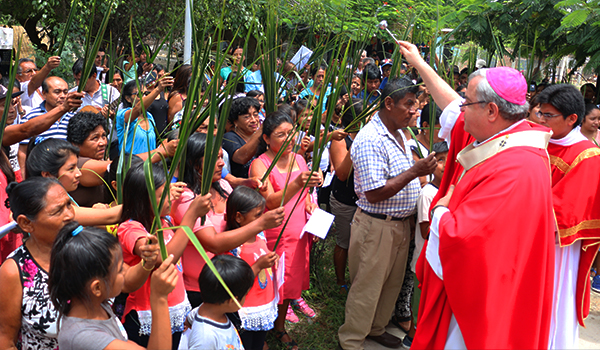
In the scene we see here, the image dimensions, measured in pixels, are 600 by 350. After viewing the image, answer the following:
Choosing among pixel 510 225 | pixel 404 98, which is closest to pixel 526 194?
pixel 510 225

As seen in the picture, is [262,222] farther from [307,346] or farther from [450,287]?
[307,346]

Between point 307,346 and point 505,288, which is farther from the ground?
point 505,288

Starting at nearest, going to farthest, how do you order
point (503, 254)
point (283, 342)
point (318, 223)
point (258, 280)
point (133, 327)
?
point (503, 254)
point (133, 327)
point (258, 280)
point (318, 223)
point (283, 342)

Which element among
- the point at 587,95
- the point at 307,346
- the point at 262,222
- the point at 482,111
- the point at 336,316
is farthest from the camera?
the point at 587,95

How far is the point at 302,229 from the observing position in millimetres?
3635

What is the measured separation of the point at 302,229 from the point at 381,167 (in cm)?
73

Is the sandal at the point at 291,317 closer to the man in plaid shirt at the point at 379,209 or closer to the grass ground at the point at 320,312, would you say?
the grass ground at the point at 320,312

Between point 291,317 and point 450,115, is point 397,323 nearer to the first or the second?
point 291,317

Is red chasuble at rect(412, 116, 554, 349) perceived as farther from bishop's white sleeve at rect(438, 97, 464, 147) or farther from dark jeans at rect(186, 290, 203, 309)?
dark jeans at rect(186, 290, 203, 309)

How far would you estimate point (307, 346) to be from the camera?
3.74 meters

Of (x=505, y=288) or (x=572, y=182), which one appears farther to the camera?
(x=572, y=182)

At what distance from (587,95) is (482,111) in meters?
6.47

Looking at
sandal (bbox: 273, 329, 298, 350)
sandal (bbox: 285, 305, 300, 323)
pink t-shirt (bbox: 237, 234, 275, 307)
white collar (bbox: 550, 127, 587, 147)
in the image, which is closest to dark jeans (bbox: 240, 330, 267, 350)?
pink t-shirt (bbox: 237, 234, 275, 307)

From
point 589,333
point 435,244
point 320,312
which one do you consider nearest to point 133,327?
point 435,244
